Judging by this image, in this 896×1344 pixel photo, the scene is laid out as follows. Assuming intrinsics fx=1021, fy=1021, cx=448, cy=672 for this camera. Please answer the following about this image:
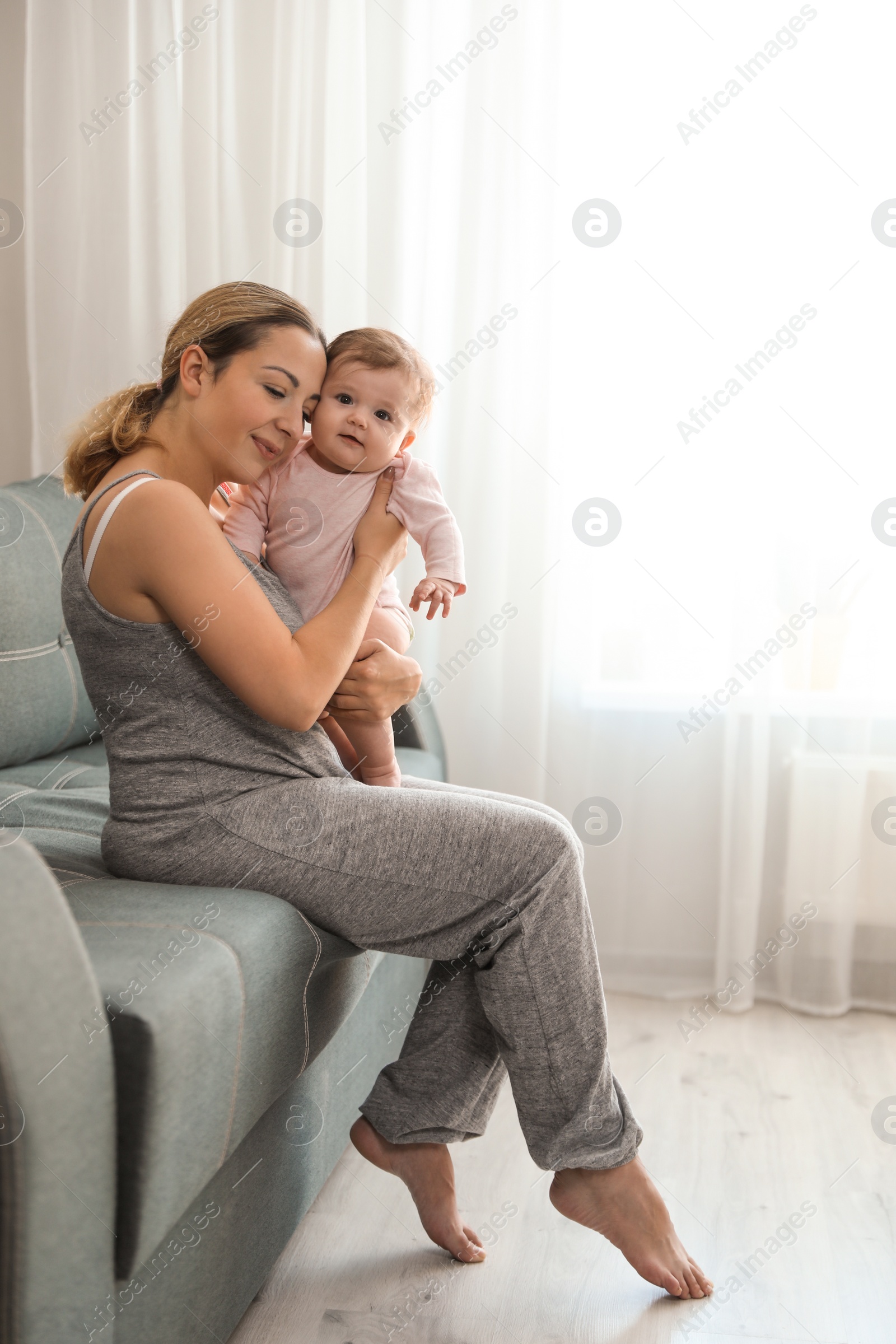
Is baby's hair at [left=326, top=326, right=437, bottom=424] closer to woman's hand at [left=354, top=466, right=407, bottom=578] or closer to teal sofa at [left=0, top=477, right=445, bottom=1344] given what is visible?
woman's hand at [left=354, top=466, right=407, bottom=578]

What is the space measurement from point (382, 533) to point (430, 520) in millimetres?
69

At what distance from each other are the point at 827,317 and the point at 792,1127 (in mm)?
1623

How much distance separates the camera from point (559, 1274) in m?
1.36

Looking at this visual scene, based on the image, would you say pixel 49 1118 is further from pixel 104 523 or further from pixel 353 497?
pixel 353 497

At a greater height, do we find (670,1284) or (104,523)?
(104,523)

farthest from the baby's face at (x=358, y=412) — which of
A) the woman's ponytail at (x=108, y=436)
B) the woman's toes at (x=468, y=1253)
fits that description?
the woman's toes at (x=468, y=1253)

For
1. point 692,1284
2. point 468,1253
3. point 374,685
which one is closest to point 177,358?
point 374,685

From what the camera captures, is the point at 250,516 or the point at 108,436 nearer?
the point at 108,436

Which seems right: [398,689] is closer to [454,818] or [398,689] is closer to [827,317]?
[454,818]

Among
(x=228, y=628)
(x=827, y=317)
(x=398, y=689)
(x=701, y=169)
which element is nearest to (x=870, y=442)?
(x=827, y=317)

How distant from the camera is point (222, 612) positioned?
1.10 m

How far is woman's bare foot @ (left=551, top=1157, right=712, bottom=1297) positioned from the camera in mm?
1261

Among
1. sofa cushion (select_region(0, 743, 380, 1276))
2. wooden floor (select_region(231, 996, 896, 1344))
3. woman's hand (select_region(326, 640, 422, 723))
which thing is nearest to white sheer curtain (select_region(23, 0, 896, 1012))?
wooden floor (select_region(231, 996, 896, 1344))

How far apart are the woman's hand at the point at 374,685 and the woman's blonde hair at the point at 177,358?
39cm
